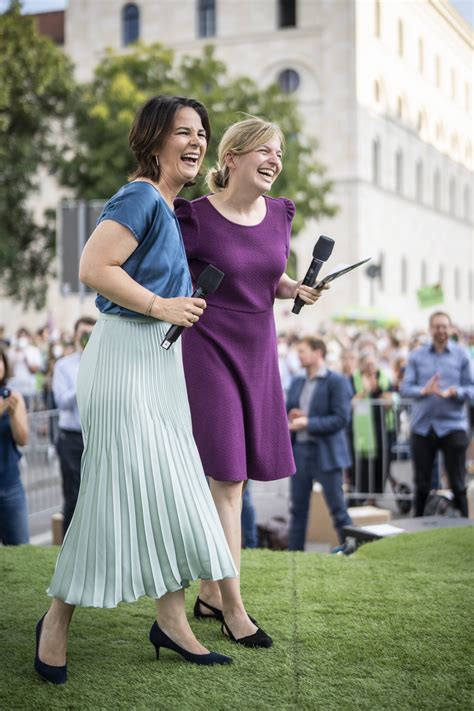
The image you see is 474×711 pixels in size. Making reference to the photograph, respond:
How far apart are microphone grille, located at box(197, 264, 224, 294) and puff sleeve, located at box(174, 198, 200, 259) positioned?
1.42 feet

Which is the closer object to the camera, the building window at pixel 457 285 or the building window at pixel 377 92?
the building window at pixel 377 92

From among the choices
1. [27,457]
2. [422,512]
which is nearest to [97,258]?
[422,512]

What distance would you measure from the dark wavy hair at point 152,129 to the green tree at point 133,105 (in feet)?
94.1

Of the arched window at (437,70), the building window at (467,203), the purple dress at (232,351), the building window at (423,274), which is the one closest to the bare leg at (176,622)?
the purple dress at (232,351)

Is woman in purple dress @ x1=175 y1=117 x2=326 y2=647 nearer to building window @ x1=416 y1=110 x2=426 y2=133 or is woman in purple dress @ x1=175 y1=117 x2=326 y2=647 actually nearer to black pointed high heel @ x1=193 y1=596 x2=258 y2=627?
black pointed high heel @ x1=193 y1=596 x2=258 y2=627

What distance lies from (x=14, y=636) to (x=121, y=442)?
114cm

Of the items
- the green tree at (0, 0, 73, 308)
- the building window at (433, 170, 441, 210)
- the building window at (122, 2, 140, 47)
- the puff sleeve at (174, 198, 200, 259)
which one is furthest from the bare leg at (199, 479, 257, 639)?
the building window at (433, 170, 441, 210)

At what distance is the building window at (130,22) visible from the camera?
54531 millimetres

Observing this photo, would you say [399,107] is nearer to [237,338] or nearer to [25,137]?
[25,137]

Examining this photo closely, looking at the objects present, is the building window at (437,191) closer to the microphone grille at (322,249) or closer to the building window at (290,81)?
the building window at (290,81)

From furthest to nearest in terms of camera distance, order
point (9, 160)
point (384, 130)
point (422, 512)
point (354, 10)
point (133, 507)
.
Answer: point (384, 130), point (354, 10), point (9, 160), point (422, 512), point (133, 507)

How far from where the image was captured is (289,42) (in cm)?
5169

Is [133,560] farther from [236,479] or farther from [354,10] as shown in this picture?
[354,10]

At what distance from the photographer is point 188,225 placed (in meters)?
4.38
